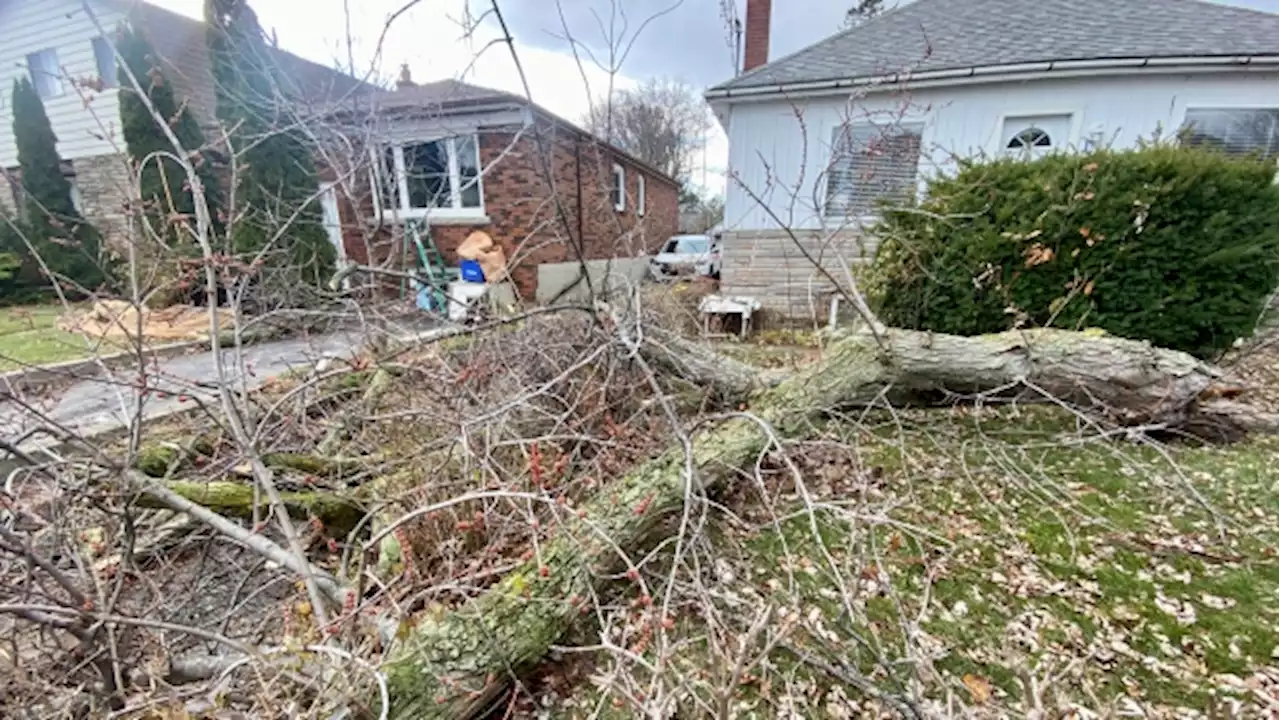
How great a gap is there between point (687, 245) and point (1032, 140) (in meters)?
9.49

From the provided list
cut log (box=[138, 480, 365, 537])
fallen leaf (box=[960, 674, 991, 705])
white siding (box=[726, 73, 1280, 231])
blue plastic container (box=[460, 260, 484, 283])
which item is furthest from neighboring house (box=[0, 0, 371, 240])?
fallen leaf (box=[960, 674, 991, 705])

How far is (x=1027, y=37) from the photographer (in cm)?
751

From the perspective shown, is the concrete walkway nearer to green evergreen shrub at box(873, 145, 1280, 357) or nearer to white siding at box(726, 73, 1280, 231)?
white siding at box(726, 73, 1280, 231)

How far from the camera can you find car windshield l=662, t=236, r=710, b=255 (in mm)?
15523

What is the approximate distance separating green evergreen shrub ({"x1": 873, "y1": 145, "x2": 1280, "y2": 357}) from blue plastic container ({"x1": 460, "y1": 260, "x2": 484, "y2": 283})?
6824mm

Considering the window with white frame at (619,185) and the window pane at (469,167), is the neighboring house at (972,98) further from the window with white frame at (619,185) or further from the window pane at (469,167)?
the window pane at (469,167)

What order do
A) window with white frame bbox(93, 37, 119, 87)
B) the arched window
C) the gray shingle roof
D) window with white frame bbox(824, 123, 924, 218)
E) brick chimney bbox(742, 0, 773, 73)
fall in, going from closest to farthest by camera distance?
the gray shingle roof → the arched window → window with white frame bbox(824, 123, 924, 218) → brick chimney bbox(742, 0, 773, 73) → window with white frame bbox(93, 37, 119, 87)

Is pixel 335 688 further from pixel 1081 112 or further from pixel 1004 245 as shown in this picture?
pixel 1081 112

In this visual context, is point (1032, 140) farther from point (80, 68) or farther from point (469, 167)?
point (80, 68)

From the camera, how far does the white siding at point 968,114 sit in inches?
262

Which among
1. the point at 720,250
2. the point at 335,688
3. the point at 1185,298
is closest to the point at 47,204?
the point at 720,250

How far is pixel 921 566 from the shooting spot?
2543 mm

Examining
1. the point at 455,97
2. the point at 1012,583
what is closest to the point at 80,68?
the point at 455,97

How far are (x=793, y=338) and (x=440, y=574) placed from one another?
6037mm
